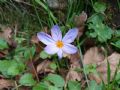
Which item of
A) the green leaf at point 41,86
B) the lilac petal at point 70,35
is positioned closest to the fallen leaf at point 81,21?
the lilac petal at point 70,35

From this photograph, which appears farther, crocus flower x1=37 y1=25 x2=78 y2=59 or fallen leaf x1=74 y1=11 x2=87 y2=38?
fallen leaf x1=74 y1=11 x2=87 y2=38

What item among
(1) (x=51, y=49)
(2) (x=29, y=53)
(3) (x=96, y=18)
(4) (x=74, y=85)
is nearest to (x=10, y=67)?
(2) (x=29, y=53)

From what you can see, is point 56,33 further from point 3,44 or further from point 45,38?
point 3,44

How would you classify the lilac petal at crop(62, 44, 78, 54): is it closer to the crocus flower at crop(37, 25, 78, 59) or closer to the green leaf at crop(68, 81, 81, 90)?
the crocus flower at crop(37, 25, 78, 59)

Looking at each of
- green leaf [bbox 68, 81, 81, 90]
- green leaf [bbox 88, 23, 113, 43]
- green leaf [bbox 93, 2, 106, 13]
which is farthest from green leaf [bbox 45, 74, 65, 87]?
green leaf [bbox 93, 2, 106, 13]

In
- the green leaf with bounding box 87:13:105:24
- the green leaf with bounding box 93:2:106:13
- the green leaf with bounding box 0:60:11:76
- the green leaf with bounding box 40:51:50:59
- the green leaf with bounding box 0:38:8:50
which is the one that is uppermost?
the green leaf with bounding box 93:2:106:13

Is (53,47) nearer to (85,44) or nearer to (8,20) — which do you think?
(85,44)
